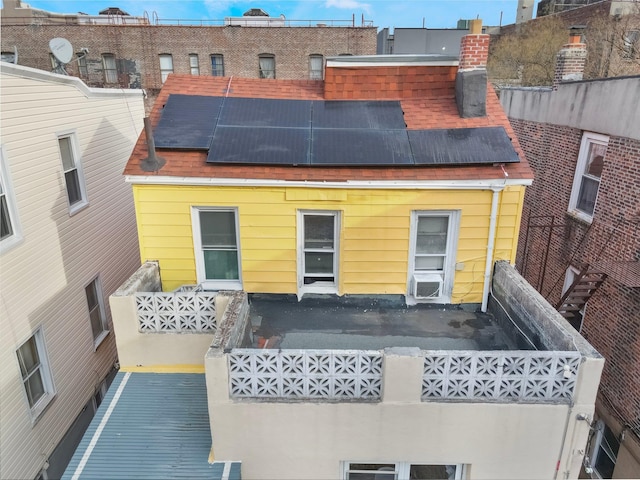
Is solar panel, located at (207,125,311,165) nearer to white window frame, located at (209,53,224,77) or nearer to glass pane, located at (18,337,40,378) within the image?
glass pane, located at (18,337,40,378)

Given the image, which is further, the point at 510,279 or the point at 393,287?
the point at 393,287

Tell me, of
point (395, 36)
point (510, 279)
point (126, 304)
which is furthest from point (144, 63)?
point (510, 279)

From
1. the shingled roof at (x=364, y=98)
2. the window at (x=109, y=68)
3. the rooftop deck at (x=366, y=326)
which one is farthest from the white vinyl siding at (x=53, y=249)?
the window at (x=109, y=68)

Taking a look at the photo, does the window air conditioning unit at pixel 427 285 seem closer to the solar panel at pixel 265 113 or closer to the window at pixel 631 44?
the solar panel at pixel 265 113

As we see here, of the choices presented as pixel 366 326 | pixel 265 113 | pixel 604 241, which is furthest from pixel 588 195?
pixel 265 113

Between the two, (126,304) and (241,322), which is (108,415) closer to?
(126,304)

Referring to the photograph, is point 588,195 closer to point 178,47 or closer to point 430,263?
point 430,263
